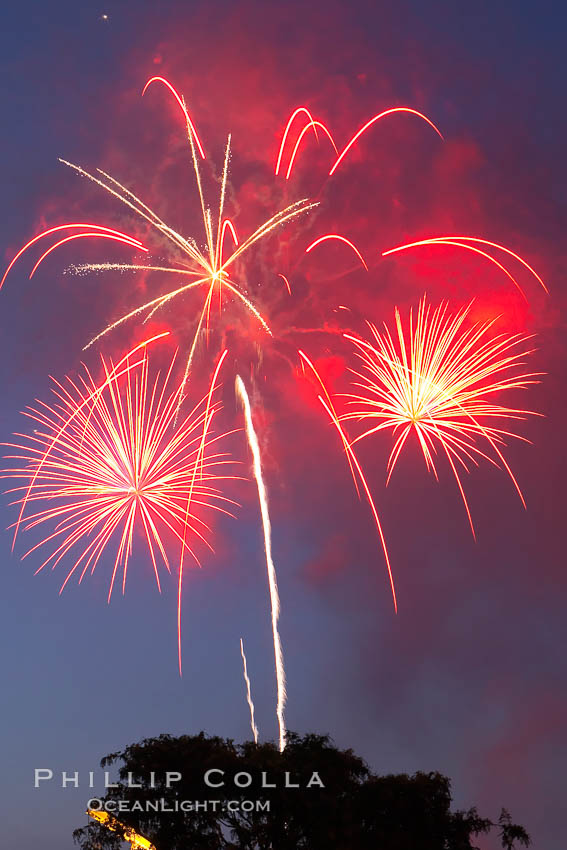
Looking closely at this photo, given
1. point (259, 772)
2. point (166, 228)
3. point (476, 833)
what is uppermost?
point (166, 228)

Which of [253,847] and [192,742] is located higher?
[192,742]

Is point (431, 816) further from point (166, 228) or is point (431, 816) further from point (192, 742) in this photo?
point (166, 228)

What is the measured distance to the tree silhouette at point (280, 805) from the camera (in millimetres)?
37594

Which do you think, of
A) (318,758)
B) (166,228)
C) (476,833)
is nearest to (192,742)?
(318,758)

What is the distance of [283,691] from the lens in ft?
121

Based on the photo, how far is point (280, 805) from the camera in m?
38.1

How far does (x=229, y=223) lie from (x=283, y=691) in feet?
59.2

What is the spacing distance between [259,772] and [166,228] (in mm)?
21872

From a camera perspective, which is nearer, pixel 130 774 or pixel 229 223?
pixel 229 223

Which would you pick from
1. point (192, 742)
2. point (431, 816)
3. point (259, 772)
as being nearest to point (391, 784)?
point (431, 816)

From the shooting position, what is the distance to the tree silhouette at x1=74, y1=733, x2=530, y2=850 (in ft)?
123

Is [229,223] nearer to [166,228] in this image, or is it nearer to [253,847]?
[166,228]

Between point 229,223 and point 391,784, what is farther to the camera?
point 391,784

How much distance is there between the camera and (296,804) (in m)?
38.0
